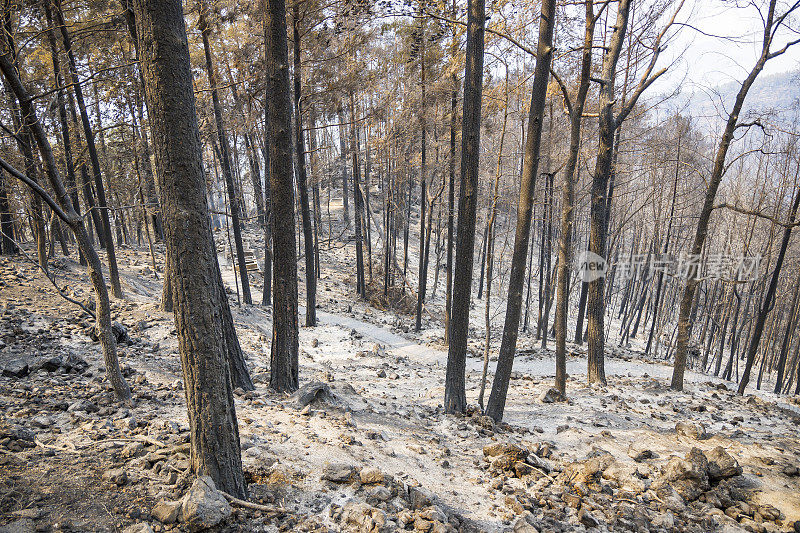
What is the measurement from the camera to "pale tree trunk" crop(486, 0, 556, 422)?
17.9 ft

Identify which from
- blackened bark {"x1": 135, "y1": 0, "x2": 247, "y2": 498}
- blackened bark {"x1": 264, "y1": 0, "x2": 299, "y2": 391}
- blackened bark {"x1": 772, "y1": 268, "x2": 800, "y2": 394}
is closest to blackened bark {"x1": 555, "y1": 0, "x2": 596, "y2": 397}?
blackened bark {"x1": 264, "y1": 0, "x2": 299, "y2": 391}

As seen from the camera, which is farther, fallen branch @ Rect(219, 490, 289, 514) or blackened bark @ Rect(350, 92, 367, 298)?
blackened bark @ Rect(350, 92, 367, 298)

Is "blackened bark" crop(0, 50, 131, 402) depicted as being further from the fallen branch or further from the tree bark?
the tree bark

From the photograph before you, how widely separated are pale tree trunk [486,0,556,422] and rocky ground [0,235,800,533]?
77 cm

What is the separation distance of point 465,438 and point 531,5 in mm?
7361

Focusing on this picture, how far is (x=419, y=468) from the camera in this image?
177 inches

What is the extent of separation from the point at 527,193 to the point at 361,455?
4291 millimetres

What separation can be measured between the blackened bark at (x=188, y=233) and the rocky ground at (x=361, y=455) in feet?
1.22

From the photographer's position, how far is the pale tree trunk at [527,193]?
5.47 m

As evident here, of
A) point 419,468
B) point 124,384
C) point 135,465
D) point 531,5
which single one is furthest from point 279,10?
point 419,468

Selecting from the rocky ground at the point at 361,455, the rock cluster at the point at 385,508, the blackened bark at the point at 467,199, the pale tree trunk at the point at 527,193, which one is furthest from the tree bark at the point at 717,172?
the rock cluster at the point at 385,508

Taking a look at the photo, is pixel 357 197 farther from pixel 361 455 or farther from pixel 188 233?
pixel 188 233

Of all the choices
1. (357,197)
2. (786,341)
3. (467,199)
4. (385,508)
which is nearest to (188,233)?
(385,508)

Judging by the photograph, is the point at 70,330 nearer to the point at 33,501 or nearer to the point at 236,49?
the point at 33,501
